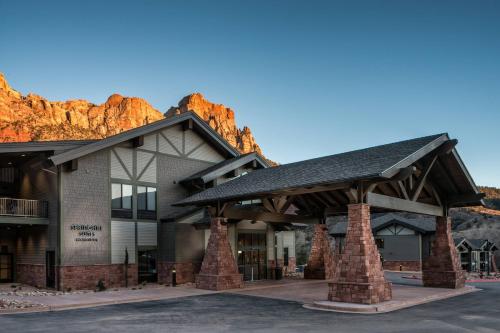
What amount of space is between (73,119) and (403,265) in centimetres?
14263

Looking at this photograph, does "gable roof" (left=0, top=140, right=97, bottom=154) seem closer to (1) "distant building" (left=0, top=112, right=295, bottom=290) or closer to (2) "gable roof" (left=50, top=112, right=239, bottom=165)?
(1) "distant building" (left=0, top=112, right=295, bottom=290)

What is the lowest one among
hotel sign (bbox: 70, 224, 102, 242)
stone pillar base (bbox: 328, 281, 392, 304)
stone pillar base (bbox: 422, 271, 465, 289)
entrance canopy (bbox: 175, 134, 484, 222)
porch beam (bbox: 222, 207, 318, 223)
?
stone pillar base (bbox: 422, 271, 465, 289)

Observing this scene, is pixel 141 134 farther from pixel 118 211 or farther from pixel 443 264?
pixel 443 264

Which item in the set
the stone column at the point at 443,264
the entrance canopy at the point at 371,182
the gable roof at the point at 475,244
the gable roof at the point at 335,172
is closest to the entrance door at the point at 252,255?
the entrance canopy at the point at 371,182

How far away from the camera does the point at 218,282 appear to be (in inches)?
880

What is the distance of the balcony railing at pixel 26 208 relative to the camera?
77.7 ft

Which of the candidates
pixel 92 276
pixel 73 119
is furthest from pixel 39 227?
pixel 73 119

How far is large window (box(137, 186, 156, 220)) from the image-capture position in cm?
2669

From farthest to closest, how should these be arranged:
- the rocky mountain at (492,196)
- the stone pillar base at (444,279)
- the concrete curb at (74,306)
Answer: the rocky mountain at (492,196), the stone pillar base at (444,279), the concrete curb at (74,306)

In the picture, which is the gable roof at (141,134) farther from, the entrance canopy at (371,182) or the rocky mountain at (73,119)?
the rocky mountain at (73,119)

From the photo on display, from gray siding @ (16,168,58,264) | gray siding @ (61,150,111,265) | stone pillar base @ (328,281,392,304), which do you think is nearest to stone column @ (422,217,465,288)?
stone pillar base @ (328,281,392,304)

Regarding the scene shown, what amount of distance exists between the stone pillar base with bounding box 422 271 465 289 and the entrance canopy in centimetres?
291

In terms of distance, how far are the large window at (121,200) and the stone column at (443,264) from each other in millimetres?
15966

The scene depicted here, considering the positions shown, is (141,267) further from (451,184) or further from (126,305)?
(451,184)
